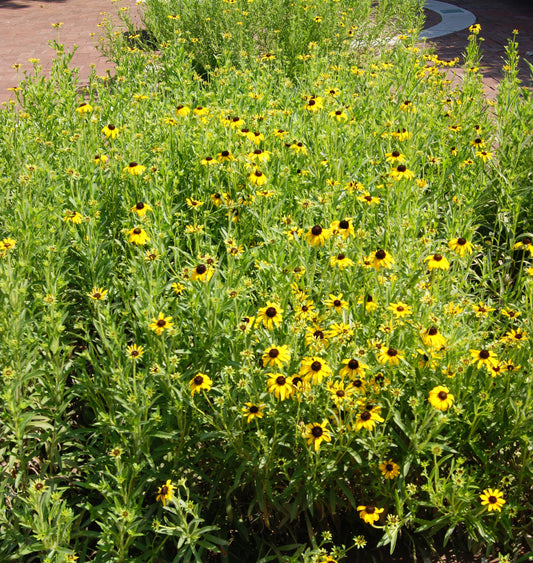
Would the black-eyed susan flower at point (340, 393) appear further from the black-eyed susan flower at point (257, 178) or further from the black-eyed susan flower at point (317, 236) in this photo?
the black-eyed susan flower at point (257, 178)

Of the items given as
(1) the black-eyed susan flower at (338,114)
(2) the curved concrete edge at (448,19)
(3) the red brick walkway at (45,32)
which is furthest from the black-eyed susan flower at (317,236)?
(2) the curved concrete edge at (448,19)

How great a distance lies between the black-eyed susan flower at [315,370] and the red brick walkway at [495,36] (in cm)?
620

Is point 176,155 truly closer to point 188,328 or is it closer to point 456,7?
point 188,328

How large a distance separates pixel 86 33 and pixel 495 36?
23.7ft

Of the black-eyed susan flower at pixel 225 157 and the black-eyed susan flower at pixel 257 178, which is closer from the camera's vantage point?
the black-eyed susan flower at pixel 257 178

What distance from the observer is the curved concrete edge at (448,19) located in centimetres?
1002

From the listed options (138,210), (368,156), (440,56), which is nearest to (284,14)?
(440,56)

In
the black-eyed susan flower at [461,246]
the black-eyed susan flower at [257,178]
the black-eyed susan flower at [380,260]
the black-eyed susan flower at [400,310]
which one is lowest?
the black-eyed susan flower at [400,310]

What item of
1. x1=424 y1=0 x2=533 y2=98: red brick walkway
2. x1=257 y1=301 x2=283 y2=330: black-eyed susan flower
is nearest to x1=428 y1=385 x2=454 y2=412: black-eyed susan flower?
x1=257 y1=301 x2=283 y2=330: black-eyed susan flower

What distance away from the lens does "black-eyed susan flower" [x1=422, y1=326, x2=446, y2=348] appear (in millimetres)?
2227

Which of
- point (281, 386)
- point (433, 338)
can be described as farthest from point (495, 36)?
point (281, 386)

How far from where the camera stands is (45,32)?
1082cm

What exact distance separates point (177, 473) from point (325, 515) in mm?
685

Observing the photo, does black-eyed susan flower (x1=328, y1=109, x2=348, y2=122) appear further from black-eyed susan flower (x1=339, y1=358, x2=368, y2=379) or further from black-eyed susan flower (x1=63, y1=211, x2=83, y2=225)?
black-eyed susan flower (x1=339, y1=358, x2=368, y2=379)
